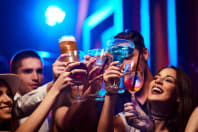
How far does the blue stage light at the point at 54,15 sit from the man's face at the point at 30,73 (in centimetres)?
41

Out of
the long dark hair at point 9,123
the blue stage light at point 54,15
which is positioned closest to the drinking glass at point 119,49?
the blue stage light at point 54,15

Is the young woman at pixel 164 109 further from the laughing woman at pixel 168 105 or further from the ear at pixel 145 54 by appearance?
the ear at pixel 145 54

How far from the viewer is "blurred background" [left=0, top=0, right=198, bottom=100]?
84.9 inches

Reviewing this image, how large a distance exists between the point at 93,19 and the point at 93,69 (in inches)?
27.8

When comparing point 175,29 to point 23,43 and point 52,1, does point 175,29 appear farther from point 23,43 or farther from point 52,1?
point 23,43

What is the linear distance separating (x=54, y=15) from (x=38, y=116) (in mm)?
1024

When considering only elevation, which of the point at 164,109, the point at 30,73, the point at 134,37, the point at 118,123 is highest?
the point at 134,37

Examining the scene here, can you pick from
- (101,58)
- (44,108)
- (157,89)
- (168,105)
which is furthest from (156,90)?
(44,108)

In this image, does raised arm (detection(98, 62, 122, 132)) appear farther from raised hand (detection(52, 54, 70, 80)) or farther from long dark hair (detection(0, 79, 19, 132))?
long dark hair (detection(0, 79, 19, 132))

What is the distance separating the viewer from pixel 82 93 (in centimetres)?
209

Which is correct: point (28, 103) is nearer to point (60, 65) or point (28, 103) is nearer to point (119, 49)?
point (60, 65)

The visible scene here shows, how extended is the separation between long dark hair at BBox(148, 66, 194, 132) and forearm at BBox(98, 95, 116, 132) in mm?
514

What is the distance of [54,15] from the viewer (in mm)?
2320

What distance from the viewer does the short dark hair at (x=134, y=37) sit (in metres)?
2.22
